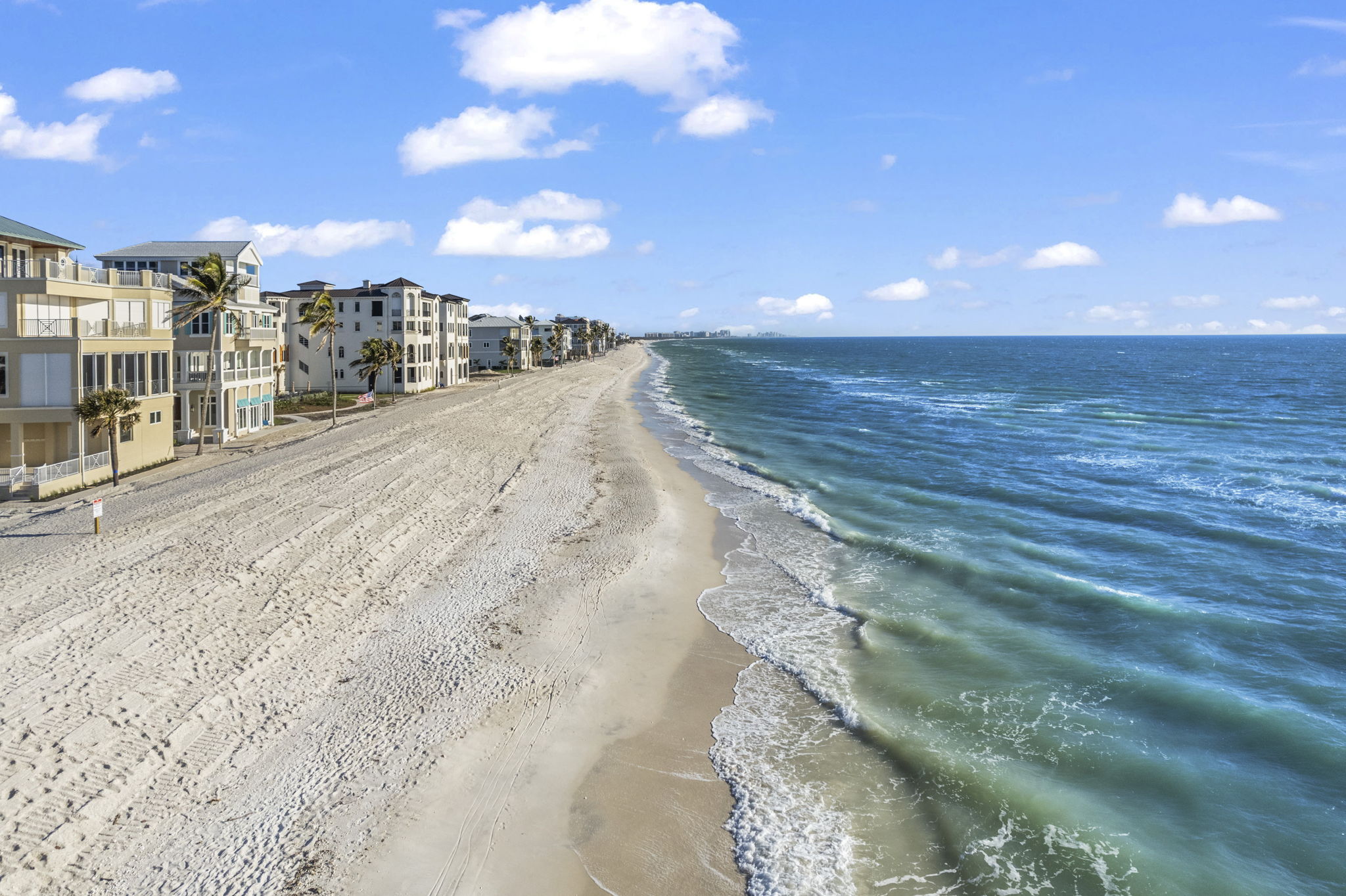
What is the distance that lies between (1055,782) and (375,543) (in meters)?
20.3

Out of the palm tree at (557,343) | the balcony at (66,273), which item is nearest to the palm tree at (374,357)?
the balcony at (66,273)

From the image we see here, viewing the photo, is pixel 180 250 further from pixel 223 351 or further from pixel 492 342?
pixel 492 342

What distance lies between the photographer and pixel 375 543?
26469mm

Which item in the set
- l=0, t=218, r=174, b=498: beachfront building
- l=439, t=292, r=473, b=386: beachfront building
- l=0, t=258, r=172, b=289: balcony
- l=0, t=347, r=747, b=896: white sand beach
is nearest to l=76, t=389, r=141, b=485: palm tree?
l=0, t=218, r=174, b=498: beachfront building

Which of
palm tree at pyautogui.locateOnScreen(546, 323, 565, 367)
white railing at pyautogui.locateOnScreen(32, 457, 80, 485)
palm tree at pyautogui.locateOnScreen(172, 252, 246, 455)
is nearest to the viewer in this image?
white railing at pyautogui.locateOnScreen(32, 457, 80, 485)

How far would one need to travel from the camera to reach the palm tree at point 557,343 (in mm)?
165125

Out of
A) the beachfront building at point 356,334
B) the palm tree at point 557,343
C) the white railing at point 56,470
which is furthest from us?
the palm tree at point 557,343

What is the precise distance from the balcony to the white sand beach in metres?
8.81

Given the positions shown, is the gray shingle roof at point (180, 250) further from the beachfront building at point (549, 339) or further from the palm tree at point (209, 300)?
the beachfront building at point (549, 339)

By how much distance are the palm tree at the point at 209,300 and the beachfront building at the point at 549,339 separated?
121m

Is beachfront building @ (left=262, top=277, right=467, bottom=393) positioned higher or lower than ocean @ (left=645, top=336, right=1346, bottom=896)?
higher

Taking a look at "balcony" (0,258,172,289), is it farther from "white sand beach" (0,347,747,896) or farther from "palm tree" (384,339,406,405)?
"palm tree" (384,339,406,405)

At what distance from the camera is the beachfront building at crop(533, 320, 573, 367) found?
17023cm

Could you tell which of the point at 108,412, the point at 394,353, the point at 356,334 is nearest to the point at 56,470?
the point at 108,412
